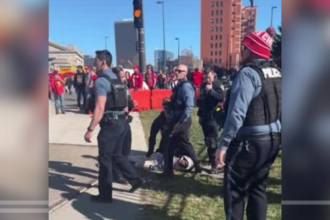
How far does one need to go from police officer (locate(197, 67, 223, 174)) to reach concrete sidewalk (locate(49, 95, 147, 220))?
141 cm

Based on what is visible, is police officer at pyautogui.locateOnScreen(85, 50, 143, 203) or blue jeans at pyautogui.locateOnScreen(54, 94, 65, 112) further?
blue jeans at pyautogui.locateOnScreen(54, 94, 65, 112)

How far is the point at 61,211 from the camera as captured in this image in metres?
4.20

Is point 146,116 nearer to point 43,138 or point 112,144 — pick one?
point 112,144

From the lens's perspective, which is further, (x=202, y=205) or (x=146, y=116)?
(x=146, y=116)

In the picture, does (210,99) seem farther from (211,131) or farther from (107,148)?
(107,148)

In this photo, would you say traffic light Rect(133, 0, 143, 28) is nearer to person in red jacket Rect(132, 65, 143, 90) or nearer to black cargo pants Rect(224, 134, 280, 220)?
person in red jacket Rect(132, 65, 143, 90)

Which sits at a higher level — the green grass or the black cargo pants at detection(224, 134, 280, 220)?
the black cargo pants at detection(224, 134, 280, 220)

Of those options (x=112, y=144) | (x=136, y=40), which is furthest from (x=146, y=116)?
(x=112, y=144)

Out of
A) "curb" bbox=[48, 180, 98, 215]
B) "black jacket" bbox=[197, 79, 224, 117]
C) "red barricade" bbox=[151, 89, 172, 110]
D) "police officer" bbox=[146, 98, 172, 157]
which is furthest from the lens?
"red barricade" bbox=[151, 89, 172, 110]

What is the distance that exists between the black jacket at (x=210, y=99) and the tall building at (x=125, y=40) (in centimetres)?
172

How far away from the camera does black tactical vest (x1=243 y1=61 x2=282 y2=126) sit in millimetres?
2796

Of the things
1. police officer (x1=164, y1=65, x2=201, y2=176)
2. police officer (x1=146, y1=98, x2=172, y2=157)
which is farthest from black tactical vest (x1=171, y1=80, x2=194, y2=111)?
police officer (x1=146, y1=98, x2=172, y2=157)

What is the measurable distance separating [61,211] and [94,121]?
1059 millimetres

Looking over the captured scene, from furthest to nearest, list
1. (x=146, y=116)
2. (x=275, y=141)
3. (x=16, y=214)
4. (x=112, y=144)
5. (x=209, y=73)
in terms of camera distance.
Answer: (x=146, y=116)
(x=209, y=73)
(x=112, y=144)
(x=275, y=141)
(x=16, y=214)
